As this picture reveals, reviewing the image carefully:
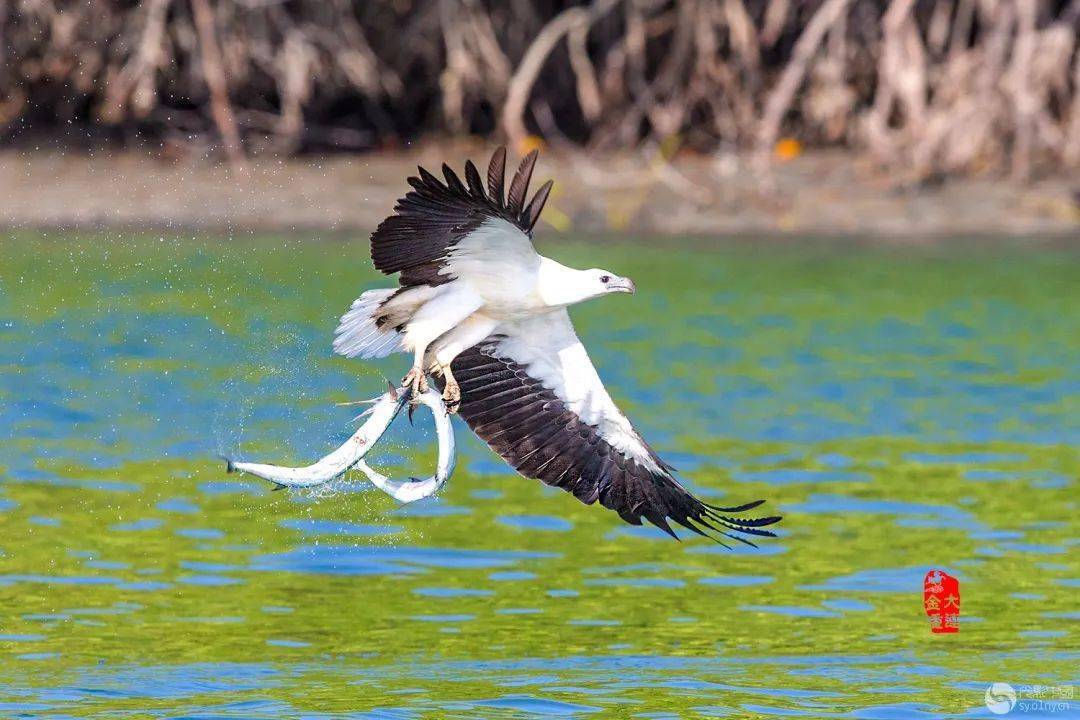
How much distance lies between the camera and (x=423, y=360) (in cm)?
698

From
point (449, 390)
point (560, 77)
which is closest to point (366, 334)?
point (449, 390)

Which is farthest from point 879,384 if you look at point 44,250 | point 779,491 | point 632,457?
point 44,250

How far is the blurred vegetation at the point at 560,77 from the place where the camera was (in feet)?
60.0

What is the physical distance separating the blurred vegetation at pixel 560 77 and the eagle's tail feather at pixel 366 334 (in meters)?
11.2

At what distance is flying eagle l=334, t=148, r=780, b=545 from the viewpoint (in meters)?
6.61

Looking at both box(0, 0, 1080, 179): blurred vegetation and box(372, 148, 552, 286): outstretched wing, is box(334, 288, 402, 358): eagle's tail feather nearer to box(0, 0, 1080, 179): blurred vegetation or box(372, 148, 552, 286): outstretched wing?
box(372, 148, 552, 286): outstretched wing

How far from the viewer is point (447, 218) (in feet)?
21.7

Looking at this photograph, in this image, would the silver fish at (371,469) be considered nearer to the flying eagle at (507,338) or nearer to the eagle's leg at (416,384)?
the eagle's leg at (416,384)

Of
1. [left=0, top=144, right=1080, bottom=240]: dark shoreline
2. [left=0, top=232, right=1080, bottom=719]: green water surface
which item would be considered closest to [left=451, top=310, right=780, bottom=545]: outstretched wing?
[left=0, top=232, right=1080, bottom=719]: green water surface

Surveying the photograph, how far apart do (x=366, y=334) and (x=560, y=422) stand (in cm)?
84

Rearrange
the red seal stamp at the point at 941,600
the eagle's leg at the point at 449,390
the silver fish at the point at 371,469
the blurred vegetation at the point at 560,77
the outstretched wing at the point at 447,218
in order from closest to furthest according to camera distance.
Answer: the silver fish at the point at 371,469 → the outstretched wing at the point at 447,218 → the eagle's leg at the point at 449,390 → the red seal stamp at the point at 941,600 → the blurred vegetation at the point at 560,77

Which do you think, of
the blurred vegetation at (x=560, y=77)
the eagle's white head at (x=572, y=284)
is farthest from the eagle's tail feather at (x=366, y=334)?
the blurred vegetation at (x=560, y=77)

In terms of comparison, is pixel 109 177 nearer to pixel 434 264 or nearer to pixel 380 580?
pixel 380 580

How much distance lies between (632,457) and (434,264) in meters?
1.08
